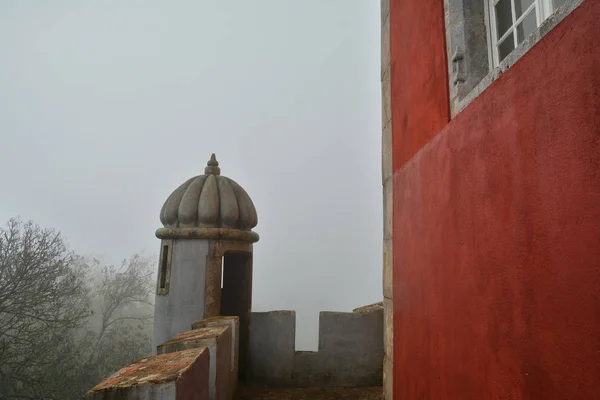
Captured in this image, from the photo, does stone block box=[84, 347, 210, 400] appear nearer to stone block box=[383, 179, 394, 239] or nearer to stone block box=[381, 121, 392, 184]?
stone block box=[383, 179, 394, 239]

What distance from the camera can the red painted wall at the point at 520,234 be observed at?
119cm

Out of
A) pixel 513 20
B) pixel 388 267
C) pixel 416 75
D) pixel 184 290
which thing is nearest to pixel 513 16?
pixel 513 20

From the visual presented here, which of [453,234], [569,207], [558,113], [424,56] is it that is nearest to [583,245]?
[569,207]

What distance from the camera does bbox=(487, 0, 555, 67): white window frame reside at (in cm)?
171

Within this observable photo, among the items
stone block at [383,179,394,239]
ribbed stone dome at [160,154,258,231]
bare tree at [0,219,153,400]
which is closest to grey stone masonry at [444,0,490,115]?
stone block at [383,179,394,239]

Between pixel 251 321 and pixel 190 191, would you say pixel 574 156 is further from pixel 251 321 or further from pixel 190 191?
pixel 190 191

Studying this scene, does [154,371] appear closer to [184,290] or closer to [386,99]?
[386,99]

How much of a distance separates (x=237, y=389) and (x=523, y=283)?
14.5 ft

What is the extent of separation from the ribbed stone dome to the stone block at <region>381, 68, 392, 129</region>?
308 centimetres

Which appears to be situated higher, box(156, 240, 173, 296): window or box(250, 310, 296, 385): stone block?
box(156, 240, 173, 296): window

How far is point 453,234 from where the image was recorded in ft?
6.96

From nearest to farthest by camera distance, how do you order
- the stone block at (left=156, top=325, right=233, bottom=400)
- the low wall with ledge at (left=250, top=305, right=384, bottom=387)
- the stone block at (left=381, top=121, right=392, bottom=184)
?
the stone block at (left=156, top=325, right=233, bottom=400), the stone block at (left=381, top=121, right=392, bottom=184), the low wall with ledge at (left=250, top=305, right=384, bottom=387)

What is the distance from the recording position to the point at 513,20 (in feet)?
6.89

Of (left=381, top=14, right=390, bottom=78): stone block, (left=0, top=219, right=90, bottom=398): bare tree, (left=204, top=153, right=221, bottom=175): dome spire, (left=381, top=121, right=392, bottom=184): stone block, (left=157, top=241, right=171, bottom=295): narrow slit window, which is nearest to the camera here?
(left=381, top=121, right=392, bottom=184): stone block
